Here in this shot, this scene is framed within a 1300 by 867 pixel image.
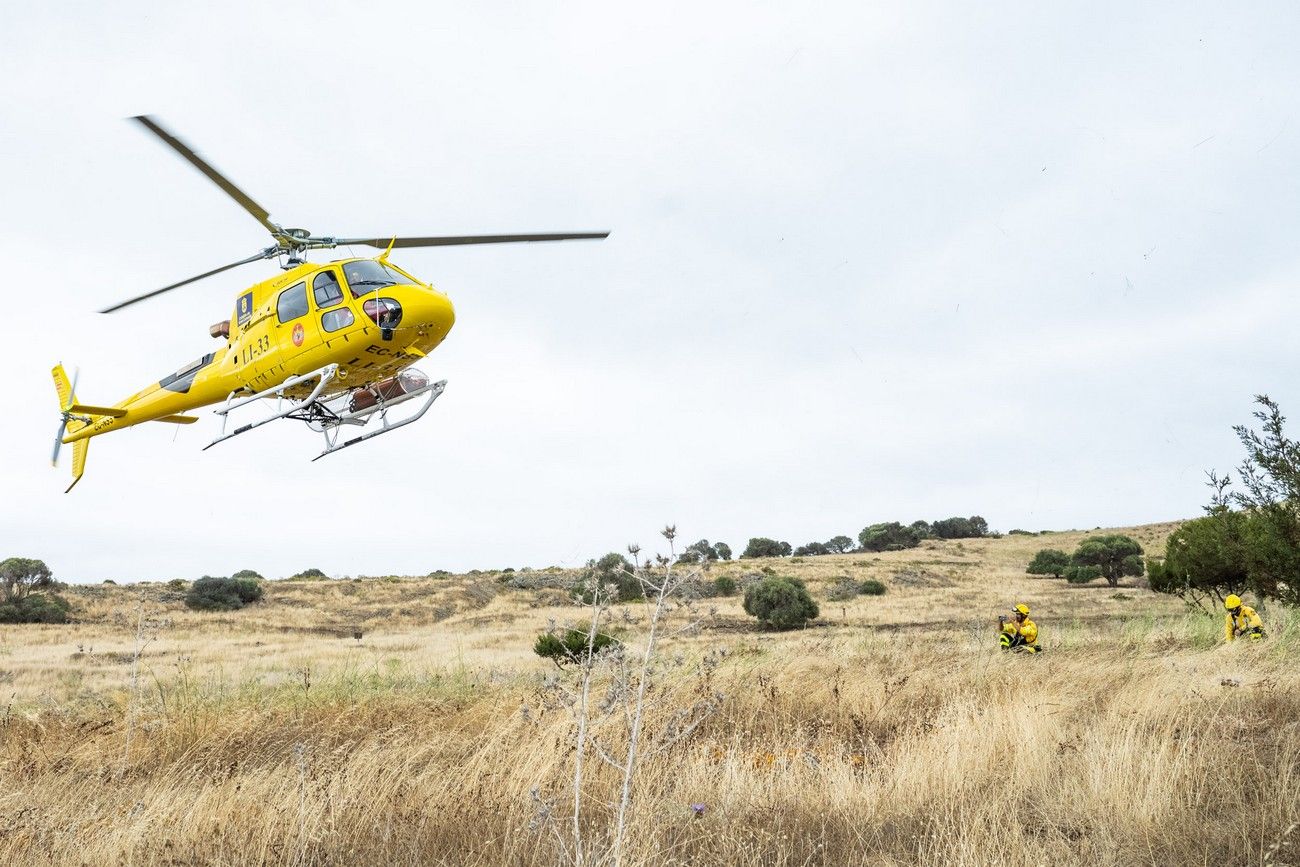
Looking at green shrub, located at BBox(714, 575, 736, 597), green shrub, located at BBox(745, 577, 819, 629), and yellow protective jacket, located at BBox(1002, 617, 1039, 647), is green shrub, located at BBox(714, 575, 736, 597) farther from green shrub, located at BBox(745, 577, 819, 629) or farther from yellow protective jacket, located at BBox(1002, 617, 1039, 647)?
yellow protective jacket, located at BBox(1002, 617, 1039, 647)

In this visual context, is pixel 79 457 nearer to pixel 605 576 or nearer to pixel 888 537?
pixel 605 576

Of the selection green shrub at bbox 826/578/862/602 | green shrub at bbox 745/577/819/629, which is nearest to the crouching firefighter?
green shrub at bbox 745/577/819/629

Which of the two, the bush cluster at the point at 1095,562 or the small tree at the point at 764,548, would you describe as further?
the small tree at the point at 764,548

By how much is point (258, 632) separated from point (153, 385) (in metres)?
18.9

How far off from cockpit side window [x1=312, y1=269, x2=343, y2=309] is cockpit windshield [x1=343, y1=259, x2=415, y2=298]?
0.19 metres

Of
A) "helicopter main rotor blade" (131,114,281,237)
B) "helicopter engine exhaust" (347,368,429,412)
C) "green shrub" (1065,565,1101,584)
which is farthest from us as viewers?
"green shrub" (1065,565,1101,584)

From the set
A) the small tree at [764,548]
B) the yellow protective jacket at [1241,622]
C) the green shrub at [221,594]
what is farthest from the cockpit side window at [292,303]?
the small tree at [764,548]

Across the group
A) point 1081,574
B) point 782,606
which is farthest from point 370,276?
point 1081,574

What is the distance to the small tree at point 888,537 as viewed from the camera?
7621 cm

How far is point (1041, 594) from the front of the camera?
39.2 meters

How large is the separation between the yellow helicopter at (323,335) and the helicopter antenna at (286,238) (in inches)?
0.7

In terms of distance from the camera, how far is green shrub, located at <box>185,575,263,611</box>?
4006cm

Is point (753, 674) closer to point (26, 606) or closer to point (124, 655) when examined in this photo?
point (124, 655)

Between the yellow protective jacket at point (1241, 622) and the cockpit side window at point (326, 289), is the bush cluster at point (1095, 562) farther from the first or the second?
the cockpit side window at point (326, 289)
